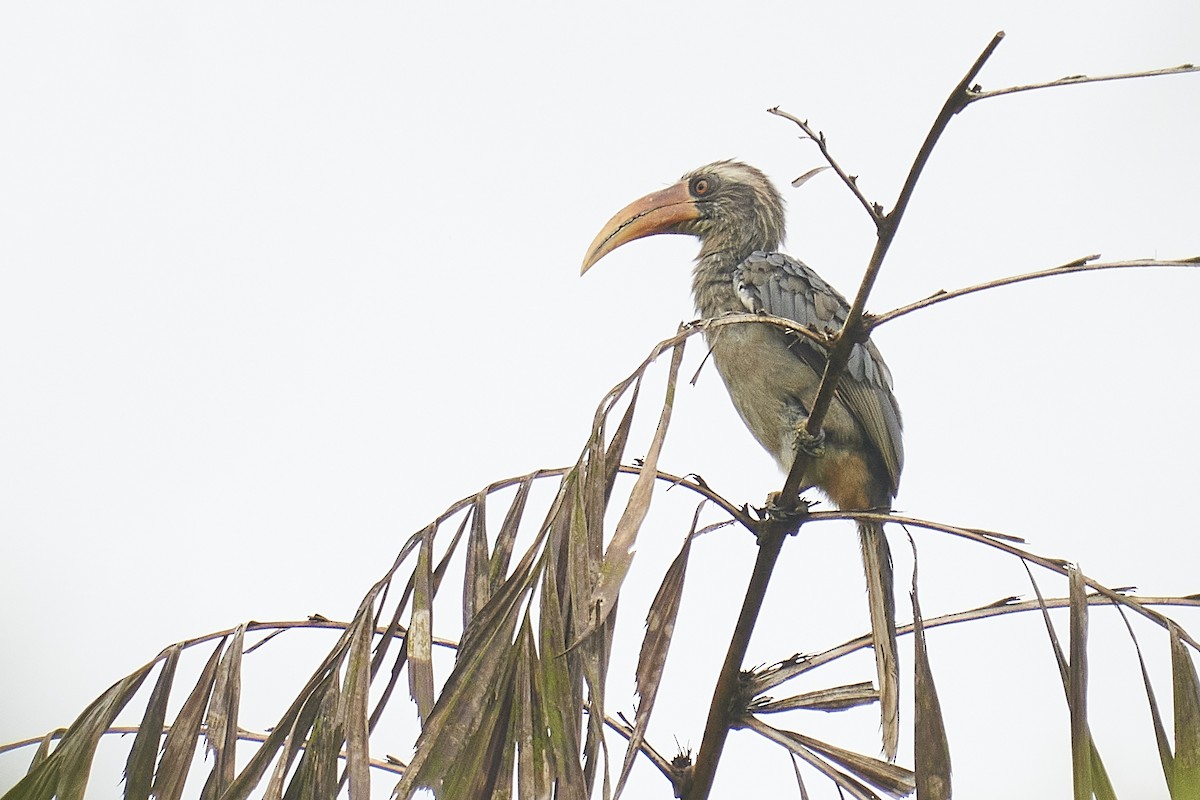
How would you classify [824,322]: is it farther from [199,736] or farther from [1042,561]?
[199,736]

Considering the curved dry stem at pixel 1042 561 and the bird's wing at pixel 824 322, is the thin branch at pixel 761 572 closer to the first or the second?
the curved dry stem at pixel 1042 561

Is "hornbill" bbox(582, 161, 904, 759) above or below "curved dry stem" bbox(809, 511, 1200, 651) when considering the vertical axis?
above

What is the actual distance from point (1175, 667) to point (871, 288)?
1013mm

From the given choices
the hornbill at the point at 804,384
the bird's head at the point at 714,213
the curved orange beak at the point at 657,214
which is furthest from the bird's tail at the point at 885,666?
the curved orange beak at the point at 657,214

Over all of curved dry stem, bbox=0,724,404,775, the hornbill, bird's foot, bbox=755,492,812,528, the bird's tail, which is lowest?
curved dry stem, bbox=0,724,404,775

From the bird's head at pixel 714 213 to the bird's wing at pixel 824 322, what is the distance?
468 millimetres

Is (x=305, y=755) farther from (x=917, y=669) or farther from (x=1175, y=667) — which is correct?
(x=1175, y=667)

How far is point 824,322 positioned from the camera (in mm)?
4516

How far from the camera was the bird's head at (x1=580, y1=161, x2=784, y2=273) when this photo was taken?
17.6ft

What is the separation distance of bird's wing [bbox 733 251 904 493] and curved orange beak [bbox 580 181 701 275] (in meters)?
0.70

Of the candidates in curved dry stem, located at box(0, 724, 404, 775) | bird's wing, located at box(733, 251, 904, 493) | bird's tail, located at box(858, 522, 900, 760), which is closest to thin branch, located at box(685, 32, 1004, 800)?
bird's tail, located at box(858, 522, 900, 760)

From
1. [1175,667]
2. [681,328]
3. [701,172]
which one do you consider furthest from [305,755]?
[701,172]

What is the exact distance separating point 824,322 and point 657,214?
1351mm

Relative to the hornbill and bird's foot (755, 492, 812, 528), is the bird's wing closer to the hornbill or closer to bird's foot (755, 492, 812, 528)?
the hornbill
